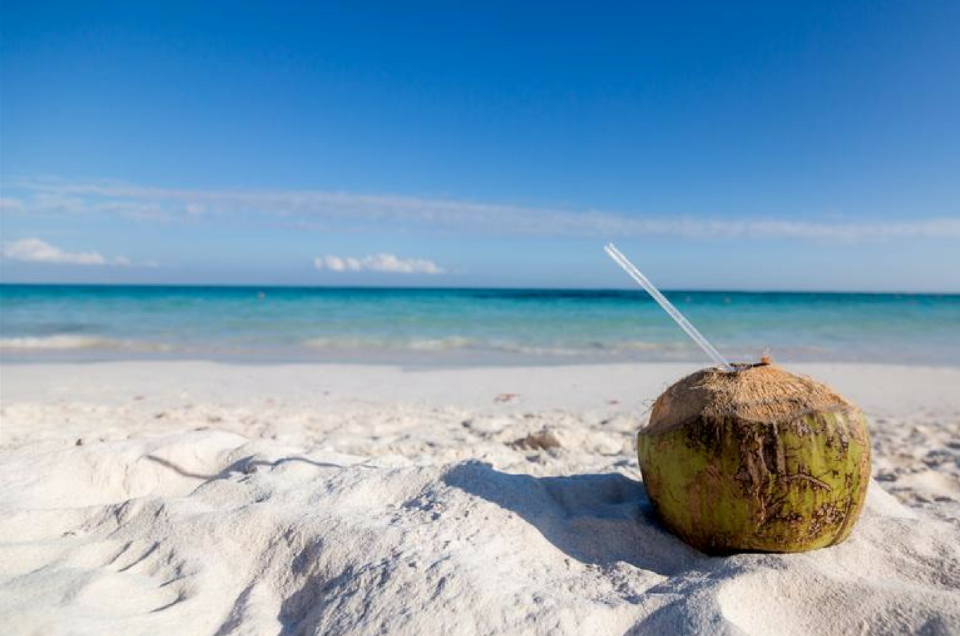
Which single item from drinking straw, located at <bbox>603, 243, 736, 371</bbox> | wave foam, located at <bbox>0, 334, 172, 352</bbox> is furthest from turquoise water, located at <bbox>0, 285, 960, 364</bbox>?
drinking straw, located at <bbox>603, 243, 736, 371</bbox>

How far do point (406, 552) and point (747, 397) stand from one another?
121cm

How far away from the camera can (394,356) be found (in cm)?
1005

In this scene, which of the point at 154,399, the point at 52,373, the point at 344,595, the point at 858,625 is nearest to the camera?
the point at 858,625

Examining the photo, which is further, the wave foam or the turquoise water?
the wave foam

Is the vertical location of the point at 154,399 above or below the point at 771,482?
below

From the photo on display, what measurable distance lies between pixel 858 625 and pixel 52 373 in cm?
870

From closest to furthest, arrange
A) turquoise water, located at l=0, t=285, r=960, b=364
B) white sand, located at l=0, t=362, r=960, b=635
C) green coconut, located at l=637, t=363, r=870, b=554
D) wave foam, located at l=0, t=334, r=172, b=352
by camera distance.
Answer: white sand, located at l=0, t=362, r=960, b=635 < green coconut, located at l=637, t=363, r=870, b=554 < turquoise water, located at l=0, t=285, r=960, b=364 < wave foam, located at l=0, t=334, r=172, b=352

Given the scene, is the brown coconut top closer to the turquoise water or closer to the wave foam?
the turquoise water

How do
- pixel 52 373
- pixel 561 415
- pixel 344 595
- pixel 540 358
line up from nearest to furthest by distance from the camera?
pixel 344 595 < pixel 561 415 < pixel 52 373 < pixel 540 358

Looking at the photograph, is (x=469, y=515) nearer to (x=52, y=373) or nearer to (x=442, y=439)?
(x=442, y=439)

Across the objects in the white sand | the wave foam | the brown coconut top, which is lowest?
the wave foam

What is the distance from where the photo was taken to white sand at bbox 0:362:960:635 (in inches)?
63.4

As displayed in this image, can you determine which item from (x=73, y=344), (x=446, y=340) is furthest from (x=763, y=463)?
(x=73, y=344)

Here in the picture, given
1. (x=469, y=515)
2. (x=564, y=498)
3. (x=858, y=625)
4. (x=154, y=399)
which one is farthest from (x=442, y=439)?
(x=154, y=399)
